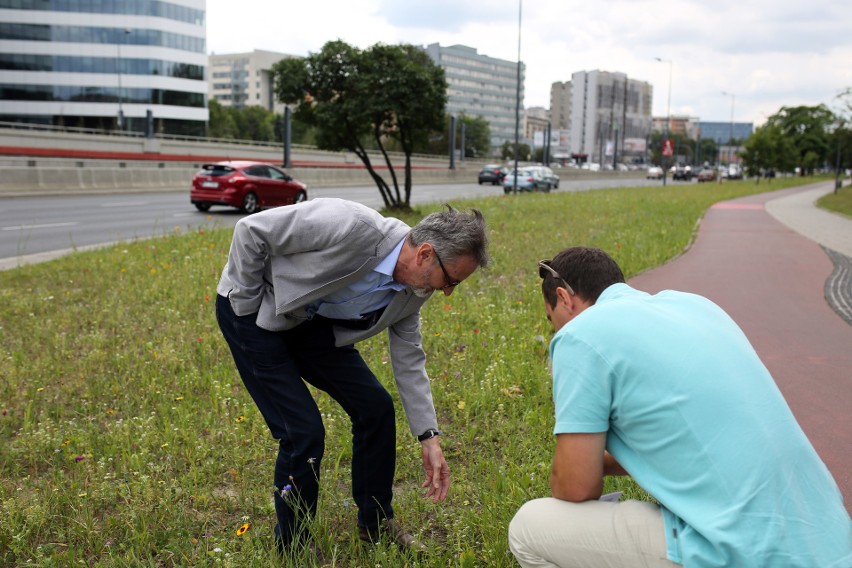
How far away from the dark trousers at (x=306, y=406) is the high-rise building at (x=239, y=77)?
510 ft

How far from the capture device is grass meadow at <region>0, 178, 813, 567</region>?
3260 mm

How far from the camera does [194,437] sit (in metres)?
4.33

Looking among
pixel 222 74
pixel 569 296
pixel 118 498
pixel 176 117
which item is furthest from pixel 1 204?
pixel 222 74

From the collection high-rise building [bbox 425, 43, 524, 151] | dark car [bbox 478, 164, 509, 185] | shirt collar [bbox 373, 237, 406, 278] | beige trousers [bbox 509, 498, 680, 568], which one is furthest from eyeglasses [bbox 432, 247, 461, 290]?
high-rise building [bbox 425, 43, 524, 151]

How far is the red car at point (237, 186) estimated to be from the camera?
20.5 meters

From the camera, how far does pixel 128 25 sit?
88.5 meters

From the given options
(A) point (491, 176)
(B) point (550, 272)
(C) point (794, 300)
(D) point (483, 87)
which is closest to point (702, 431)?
(B) point (550, 272)

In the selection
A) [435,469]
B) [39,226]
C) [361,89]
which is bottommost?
[39,226]

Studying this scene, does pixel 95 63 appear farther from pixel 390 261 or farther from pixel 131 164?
pixel 390 261

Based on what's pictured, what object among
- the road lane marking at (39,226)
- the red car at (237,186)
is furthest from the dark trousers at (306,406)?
the red car at (237,186)

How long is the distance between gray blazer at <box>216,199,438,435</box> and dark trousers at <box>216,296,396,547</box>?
12 cm

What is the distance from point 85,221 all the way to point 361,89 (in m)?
6.63

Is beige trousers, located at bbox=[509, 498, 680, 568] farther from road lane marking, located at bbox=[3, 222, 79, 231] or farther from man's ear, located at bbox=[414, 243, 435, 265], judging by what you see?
road lane marking, located at bbox=[3, 222, 79, 231]

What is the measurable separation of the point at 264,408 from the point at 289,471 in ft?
0.87
